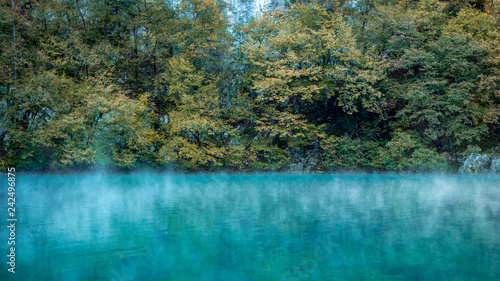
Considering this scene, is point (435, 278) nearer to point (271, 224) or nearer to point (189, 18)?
point (271, 224)

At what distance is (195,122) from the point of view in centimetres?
2805

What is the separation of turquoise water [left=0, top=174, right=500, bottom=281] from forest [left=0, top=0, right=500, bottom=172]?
13.1 meters

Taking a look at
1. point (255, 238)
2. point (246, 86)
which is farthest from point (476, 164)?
point (255, 238)

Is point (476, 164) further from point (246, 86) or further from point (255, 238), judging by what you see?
point (255, 238)

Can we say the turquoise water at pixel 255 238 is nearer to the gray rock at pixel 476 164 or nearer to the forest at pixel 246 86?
the forest at pixel 246 86

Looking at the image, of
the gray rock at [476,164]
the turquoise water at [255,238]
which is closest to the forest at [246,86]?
the gray rock at [476,164]

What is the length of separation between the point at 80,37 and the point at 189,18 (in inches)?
360

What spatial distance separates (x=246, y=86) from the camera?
32.0 m

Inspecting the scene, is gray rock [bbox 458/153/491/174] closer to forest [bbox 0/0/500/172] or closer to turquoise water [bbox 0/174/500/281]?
forest [bbox 0/0/500/172]

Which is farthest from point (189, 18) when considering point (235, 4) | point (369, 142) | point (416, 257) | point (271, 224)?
point (416, 257)

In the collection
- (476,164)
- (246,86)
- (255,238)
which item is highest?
(246,86)

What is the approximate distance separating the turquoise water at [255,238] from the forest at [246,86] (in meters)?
13.1

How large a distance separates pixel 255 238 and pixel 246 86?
24523 millimetres

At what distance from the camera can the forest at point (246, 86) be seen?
2638cm
